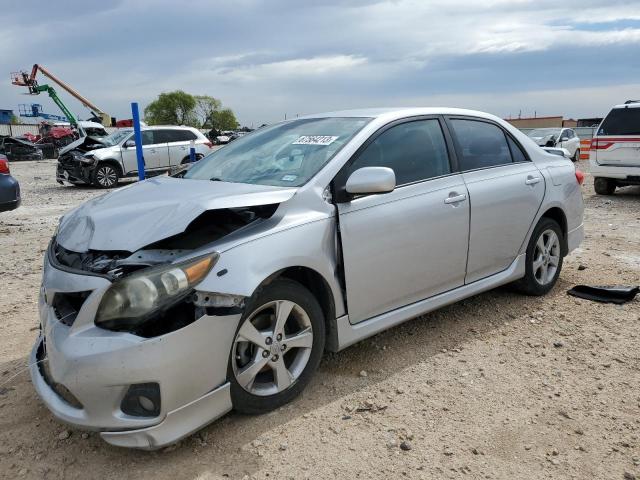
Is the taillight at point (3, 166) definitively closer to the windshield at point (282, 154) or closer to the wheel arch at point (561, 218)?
the windshield at point (282, 154)

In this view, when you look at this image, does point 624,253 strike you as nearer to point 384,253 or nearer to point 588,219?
point 588,219

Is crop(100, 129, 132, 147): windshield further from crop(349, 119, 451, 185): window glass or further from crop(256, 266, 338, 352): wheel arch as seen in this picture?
crop(256, 266, 338, 352): wheel arch

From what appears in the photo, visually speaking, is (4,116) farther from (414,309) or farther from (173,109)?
(414,309)

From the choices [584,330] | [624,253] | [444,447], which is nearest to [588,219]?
[624,253]

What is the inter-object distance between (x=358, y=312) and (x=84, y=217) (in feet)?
5.42

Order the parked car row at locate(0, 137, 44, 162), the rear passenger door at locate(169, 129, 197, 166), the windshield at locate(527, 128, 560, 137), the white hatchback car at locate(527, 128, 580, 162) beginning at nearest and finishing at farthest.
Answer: the rear passenger door at locate(169, 129, 197, 166), the white hatchback car at locate(527, 128, 580, 162), the windshield at locate(527, 128, 560, 137), the parked car row at locate(0, 137, 44, 162)

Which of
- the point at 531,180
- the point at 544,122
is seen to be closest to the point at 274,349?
the point at 531,180

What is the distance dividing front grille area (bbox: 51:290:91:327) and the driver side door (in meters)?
1.38

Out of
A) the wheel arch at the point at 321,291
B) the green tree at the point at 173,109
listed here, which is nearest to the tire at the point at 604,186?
the wheel arch at the point at 321,291

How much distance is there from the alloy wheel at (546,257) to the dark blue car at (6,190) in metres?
6.42

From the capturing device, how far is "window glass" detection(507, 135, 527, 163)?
14.7 feet

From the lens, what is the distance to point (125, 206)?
304 centimetres

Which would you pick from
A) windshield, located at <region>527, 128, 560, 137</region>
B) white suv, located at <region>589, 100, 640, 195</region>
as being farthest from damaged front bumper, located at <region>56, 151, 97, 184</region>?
windshield, located at <region>527, 128, 560, 137</region>

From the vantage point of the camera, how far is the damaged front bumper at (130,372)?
2.36m
